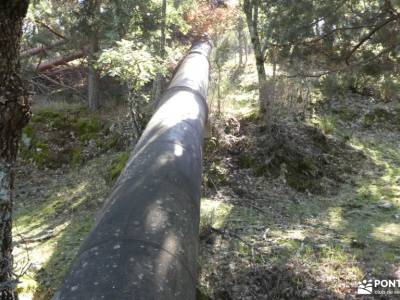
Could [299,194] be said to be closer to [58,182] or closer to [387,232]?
[387,232]

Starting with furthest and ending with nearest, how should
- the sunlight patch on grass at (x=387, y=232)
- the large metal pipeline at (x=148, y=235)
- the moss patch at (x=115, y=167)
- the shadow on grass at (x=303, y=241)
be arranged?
1. the moss patch at (x=115, y=167)
2. the sunlight patch on grass at (x=387, y=232)
3. the shadow on grass at (x=303, y=241)
4. the large metal pipeline at (x=148, y=235)

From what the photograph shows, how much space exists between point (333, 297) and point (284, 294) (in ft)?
1.73

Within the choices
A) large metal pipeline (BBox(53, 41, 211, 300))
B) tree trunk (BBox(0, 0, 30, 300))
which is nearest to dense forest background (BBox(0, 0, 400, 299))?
tree trunk (BBox(0, 0, 30, 300))

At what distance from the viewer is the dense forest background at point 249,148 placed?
15.0 feet

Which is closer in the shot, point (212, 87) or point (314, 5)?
point (314, 5)

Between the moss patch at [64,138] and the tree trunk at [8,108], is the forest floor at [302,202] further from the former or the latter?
the moss patch at [64,138]

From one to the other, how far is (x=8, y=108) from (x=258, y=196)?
17.5ft

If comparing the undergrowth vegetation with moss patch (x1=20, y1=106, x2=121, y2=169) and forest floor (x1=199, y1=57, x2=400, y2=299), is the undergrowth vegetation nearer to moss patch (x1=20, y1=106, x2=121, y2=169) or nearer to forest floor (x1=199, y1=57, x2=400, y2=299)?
forest floor (x1=199, y1=57, x2=400, y2=299)

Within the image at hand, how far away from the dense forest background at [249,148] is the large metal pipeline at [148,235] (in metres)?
1.04

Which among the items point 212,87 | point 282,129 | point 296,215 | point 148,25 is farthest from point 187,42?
point 296,215

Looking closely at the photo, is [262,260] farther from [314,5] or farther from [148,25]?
[148,25]

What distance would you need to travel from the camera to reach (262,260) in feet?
16.0

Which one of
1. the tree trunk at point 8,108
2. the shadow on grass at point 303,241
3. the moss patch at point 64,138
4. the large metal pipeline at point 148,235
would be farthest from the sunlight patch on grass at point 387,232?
the moss patch at point 64,138

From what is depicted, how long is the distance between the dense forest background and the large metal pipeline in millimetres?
1035
